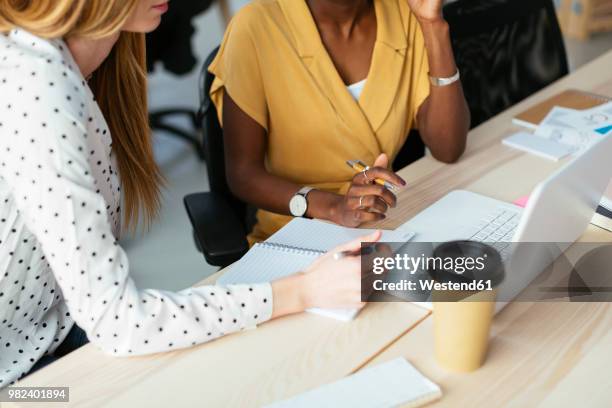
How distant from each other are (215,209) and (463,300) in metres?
0.71

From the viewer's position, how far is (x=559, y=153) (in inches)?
59.4

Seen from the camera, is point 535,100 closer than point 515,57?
Yes

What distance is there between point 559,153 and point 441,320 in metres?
0.75

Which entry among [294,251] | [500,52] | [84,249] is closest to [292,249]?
[294,251]

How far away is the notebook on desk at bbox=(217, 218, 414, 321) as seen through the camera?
113 centimetres

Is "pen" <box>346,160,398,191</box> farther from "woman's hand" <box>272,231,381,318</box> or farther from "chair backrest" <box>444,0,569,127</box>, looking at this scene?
"chair backrest" <box>444,0,569,127</box>

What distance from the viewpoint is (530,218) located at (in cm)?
88

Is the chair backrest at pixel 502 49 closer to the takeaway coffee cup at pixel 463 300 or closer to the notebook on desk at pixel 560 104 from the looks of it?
the notebook on desk at pixel 560 104

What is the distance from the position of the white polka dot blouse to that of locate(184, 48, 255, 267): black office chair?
0.31 meters

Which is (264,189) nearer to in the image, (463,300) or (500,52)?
A: (463,300)

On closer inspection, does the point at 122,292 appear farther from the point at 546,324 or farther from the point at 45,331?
the point at 546,324

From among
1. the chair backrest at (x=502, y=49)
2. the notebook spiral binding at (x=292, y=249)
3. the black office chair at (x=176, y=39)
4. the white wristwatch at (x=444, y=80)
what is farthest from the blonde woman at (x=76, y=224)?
the black office chair at (x=176, y=39)

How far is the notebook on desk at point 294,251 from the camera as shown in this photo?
113 cm

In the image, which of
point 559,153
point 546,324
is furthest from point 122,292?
point 559,153
